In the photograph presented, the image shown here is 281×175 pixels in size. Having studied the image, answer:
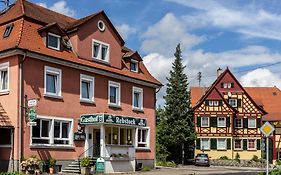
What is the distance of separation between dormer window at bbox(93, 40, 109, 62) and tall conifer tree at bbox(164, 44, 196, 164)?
21699mm

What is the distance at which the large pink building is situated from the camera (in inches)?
1123

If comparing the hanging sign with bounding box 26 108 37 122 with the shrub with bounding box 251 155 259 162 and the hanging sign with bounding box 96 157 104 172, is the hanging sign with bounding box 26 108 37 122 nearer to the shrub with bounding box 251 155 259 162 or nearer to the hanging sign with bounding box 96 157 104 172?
the hanging sign with bounding box 96 157 104 172

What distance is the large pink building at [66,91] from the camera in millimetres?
28531

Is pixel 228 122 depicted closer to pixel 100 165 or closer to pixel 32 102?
pixel 100 165

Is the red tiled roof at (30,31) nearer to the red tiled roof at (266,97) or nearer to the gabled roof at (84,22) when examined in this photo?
the gabled roof at (84,22)

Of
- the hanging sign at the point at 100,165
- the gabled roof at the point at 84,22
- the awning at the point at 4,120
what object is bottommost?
the hanging sign at the point at 100,165

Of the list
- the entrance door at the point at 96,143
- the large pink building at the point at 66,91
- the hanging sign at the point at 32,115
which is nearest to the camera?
the hanging sign at the point at 32,115

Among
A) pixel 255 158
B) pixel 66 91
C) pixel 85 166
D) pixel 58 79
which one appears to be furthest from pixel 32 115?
pixel 255 158

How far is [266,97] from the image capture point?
78.4 metres

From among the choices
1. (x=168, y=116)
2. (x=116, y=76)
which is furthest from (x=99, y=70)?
(x=168, y=116)

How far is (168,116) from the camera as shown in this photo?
56656 mm

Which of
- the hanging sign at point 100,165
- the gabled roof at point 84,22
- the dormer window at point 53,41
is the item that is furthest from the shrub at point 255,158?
the dormer window at point 53,41

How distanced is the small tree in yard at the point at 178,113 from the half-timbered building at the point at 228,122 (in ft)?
29.1

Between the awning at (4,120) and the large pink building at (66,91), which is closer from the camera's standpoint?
the awning at (4,120)
